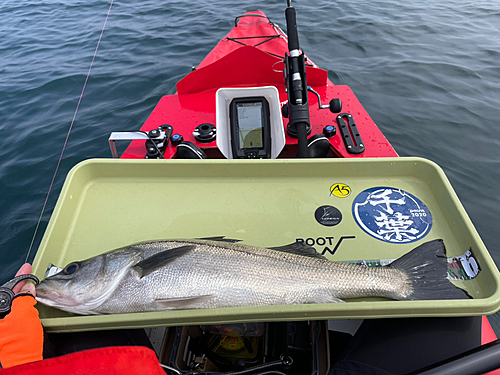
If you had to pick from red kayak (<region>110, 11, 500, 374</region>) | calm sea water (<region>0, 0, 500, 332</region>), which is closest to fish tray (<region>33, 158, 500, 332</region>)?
red kayak (<region>110, 11, 500, 374</region>)

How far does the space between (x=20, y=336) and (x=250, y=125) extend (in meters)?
2.79

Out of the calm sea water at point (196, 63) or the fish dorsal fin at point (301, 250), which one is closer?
the fish dorsal fin at point (301, 250)

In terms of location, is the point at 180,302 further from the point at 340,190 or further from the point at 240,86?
the point at 240,86

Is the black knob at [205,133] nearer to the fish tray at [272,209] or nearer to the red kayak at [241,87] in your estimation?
the red kayak at [241,87]

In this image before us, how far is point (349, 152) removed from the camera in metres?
3.71

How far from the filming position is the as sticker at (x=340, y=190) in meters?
A: 2.23

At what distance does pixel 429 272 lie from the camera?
1.67 metres

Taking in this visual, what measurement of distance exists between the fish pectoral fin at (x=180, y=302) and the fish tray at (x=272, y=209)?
49 centimetres

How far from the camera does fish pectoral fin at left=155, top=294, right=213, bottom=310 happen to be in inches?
63.3

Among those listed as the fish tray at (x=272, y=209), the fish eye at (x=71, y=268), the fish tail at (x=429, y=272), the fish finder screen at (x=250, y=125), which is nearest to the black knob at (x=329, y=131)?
the fish finder screen at (x=250, y=125)

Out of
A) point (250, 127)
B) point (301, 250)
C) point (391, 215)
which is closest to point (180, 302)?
point (301, 250)

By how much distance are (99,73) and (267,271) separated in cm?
819

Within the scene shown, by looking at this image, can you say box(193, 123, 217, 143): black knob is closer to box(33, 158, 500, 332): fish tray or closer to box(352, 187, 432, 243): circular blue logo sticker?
box(33, 158, 500, 332): fish tray

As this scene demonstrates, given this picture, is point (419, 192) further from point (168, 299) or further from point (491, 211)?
point (491, 211)
